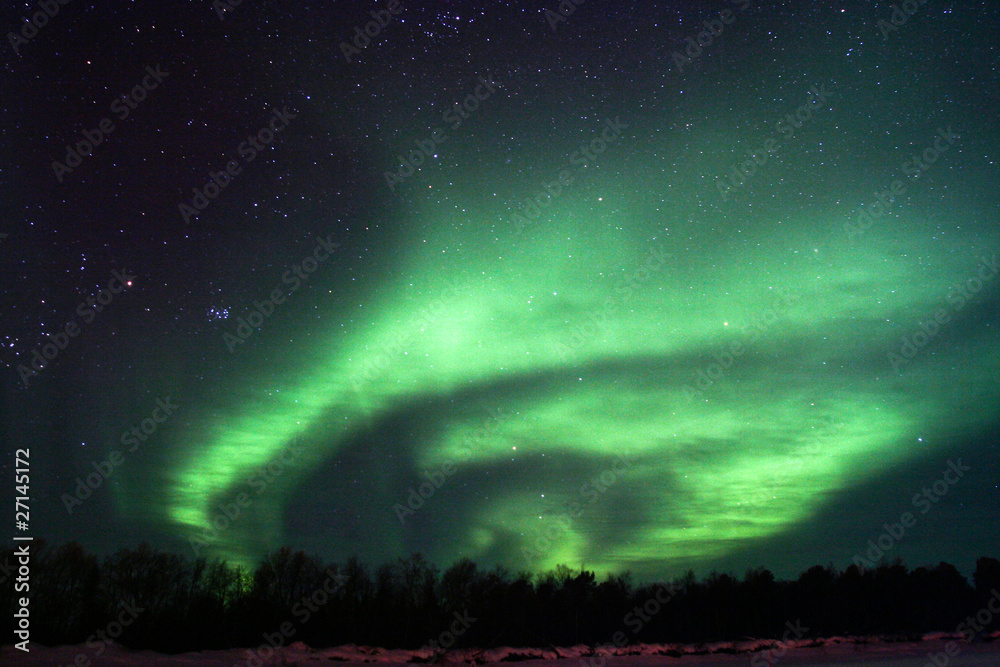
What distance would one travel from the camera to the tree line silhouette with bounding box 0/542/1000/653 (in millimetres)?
41375

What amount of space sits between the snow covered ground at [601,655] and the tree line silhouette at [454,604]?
4.55 m

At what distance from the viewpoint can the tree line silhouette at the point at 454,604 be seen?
4138cm

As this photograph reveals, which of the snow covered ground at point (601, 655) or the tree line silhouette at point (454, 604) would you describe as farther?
the tree line silhouette at point (454, 604)

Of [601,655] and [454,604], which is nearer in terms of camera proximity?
[601,655]

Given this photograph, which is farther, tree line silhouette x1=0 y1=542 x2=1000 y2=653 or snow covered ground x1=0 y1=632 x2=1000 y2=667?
tree line silhouette x1=0 y1=542 x2=1000 y2=653

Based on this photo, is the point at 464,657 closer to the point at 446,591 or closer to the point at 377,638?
the point at 377,638

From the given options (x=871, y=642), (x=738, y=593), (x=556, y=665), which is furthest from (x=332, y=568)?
(x=871, y=642)

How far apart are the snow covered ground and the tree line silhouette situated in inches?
179

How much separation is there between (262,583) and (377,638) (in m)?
11.8

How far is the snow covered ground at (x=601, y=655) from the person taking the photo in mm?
27578

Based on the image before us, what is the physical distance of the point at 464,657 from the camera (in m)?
38.1

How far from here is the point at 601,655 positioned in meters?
42.1

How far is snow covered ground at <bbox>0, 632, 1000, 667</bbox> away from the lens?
90.5 ft

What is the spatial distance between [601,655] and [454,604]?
16.1 m
